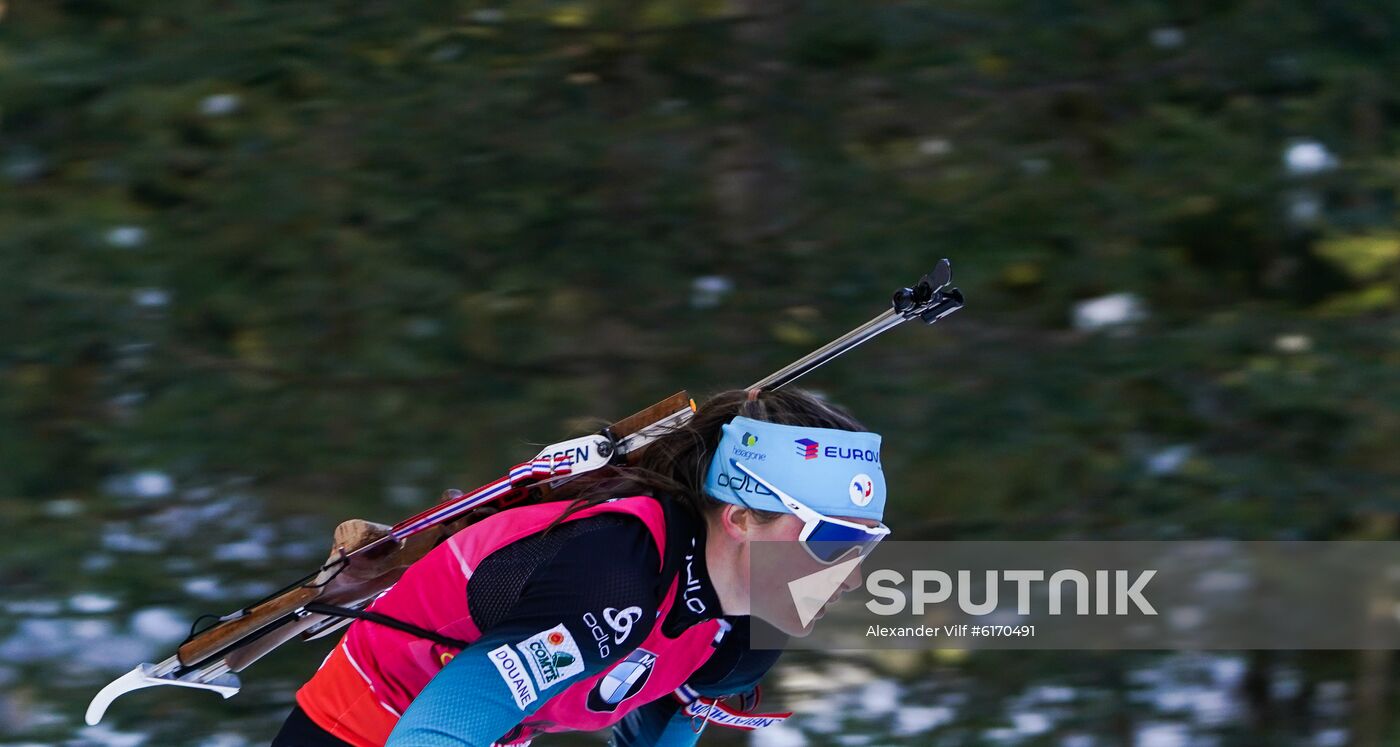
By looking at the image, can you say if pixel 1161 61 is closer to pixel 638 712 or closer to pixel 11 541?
pixel 638 712

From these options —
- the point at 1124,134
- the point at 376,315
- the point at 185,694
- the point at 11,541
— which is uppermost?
the point at 1124,134

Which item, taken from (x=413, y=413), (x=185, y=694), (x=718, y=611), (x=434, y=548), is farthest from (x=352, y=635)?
(x=185, y=694)

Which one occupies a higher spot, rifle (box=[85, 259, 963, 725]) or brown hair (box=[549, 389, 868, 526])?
brown hair (box=[549, 389, 868, 526])

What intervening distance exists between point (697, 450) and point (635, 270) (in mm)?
1663

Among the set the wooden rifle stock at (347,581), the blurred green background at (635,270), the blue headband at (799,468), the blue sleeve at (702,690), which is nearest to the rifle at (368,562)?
the wooden rifle stock at (347,581)

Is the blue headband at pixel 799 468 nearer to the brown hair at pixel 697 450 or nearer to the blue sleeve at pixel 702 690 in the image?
the brown hair at pixel 697 450

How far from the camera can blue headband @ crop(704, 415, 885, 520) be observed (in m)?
1.89

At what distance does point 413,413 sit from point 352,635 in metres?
1.66

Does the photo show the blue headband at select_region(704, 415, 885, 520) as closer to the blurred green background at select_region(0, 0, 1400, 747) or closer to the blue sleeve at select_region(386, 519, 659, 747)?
the blue sleeve at select_region(386, 519, 659, 747)

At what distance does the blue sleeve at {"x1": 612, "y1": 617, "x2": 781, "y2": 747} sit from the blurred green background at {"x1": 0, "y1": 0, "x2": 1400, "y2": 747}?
134 cm

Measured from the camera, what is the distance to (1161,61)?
364cm

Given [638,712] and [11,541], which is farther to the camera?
[11,541]

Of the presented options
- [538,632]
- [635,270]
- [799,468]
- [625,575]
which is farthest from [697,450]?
[635,270]

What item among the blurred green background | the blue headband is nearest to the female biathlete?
the blue headband
